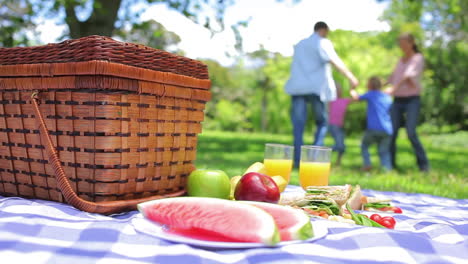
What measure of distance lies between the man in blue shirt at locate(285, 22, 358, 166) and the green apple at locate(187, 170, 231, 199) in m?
3.12

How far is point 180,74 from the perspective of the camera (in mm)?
1956

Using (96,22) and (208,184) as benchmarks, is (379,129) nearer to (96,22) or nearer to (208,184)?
(96,22)

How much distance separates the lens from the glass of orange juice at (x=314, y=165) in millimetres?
2631

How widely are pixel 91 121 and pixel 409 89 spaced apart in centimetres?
440

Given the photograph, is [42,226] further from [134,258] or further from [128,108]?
[128,108]

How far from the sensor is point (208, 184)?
195 cm

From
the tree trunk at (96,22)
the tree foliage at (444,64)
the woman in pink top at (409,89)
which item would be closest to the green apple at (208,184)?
the woman in pink top at (409,89)

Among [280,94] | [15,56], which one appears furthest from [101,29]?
[280,94]

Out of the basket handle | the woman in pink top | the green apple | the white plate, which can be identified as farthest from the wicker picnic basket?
the woman in pink top

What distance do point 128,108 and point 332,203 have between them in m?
0.88

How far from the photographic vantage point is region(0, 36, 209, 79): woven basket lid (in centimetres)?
164

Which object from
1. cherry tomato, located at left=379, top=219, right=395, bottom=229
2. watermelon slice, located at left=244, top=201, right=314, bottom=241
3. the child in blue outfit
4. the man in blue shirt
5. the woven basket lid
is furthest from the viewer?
the child in blue outfit

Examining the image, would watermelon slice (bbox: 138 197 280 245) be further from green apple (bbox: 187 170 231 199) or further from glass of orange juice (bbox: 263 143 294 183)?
glass of orange juice (bbox: 263 143 294 183)

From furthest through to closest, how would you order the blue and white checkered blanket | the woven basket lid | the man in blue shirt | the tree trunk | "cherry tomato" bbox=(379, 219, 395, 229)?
the tree trunk, the man in blue shirt, "cherry tomato" bbox=(379, 219, 395, 229), the woven basket lid, the blue and white checkered blanket
